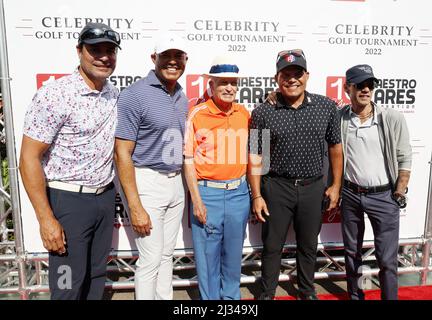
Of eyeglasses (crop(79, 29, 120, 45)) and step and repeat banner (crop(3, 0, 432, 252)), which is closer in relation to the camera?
eyeglasses (crop(79, 29, 120, 45))

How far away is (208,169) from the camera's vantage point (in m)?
2.62

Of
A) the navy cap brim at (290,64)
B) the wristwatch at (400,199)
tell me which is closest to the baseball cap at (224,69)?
the navy cap brim at (290,64)

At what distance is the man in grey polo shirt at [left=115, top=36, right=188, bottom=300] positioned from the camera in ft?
7.50

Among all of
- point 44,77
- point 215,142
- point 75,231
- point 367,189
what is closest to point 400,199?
point 367,189

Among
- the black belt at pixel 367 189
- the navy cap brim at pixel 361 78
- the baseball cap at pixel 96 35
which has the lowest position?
the black belt at pixel 367 189

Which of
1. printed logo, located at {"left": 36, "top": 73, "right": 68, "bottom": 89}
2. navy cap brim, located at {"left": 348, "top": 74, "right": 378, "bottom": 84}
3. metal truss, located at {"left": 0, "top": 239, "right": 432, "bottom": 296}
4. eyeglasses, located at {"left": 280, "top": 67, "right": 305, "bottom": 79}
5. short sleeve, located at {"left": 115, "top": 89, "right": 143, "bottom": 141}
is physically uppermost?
printed logo, located at {"left": 36, "top": 73, "right": 68, "bottom": 89}

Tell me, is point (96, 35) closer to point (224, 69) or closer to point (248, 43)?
point (224, 69)

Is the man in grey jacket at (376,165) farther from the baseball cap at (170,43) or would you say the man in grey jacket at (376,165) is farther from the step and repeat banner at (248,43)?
the baseball cap at (170,43)

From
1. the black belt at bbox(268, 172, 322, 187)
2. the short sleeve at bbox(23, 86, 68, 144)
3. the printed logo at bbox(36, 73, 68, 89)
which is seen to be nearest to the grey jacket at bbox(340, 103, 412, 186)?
the black belt at bbox(268, 172, 322, 187)

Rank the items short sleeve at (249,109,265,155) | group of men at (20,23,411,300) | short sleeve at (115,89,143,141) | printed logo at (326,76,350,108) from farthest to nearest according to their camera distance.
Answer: printed logo at (326,76,350,108) → short sleeve at (249,109,265,155) → short sleeve at (115,89,143,141) → group of men at (20,23,411,300)

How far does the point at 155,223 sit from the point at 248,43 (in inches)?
69.5

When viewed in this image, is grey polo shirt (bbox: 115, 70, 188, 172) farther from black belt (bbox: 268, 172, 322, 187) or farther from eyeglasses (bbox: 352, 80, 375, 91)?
eyeglasses (bbox: 352, 80, 375, 91)

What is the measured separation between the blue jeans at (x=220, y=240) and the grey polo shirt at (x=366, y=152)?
0.92 m

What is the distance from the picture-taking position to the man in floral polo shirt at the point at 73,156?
1.95m
